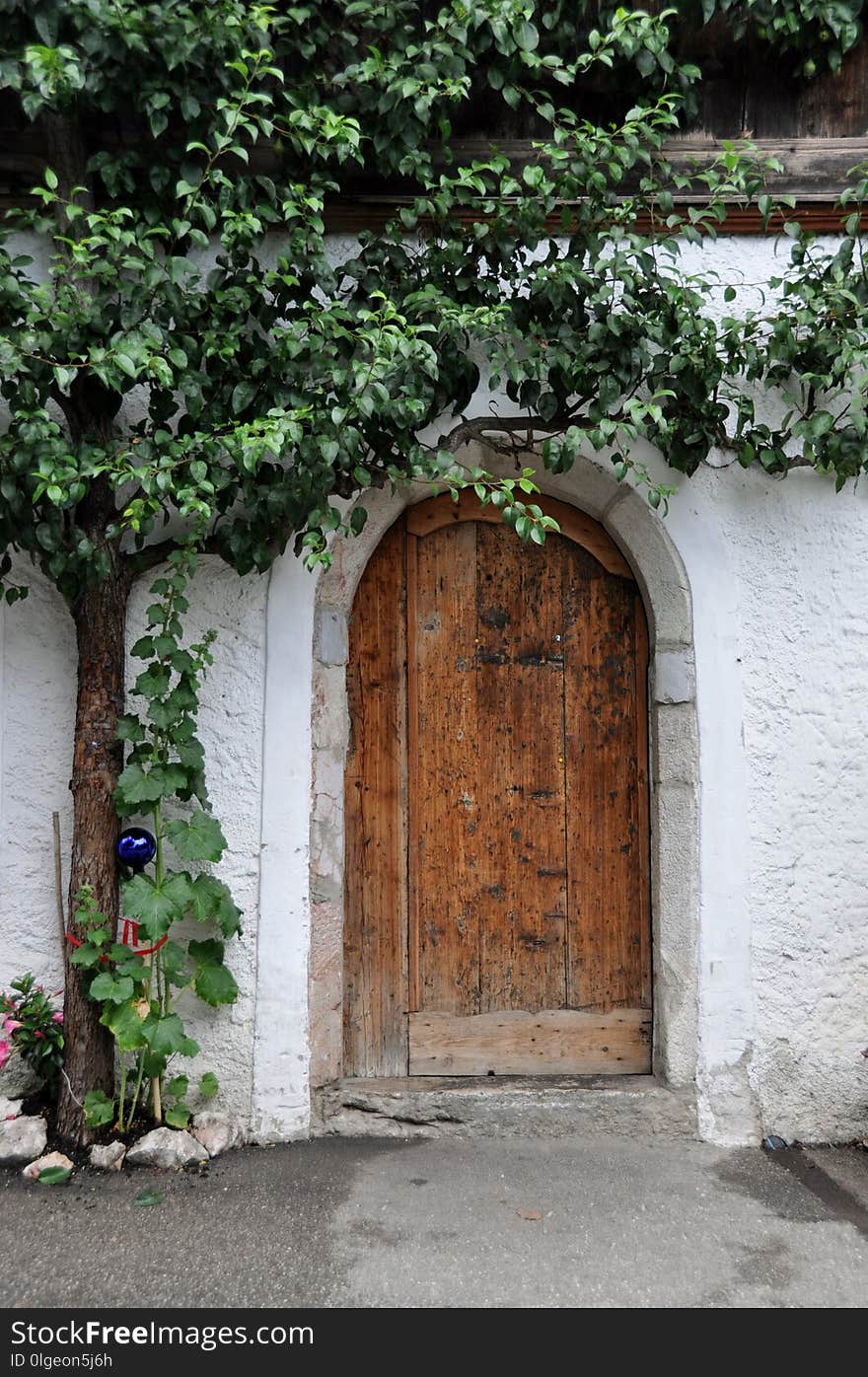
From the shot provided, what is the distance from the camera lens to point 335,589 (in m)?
3.08

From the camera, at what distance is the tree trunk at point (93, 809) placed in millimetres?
2795

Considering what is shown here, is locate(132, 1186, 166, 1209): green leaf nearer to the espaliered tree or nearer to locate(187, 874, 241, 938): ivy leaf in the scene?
the espaliered tree

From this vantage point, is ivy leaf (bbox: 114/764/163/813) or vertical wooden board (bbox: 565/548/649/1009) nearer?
ivy leaf (bbox: 114/764/163/813)

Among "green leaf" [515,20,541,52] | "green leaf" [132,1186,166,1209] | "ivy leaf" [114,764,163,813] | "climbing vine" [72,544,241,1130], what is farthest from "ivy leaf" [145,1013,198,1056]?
"green leaf" [515,20,541,52]

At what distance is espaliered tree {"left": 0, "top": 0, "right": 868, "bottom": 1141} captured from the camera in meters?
2.58

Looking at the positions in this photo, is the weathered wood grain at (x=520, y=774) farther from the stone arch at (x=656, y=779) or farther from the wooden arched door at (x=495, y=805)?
the stone arch at (x=656, y=779)

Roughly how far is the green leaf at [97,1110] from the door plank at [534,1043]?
0.98 meters

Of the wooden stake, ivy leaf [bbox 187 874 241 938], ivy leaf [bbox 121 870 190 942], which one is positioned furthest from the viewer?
the wooden stake

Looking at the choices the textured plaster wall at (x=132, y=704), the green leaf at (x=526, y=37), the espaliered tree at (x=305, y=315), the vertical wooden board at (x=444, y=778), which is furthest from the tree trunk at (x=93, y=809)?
the green leaf at (x=526, y=37)

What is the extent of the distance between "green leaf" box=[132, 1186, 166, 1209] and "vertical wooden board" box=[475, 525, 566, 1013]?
1.16 meters

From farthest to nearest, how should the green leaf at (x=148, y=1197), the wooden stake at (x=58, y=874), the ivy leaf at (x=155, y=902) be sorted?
1. the wooden stake at (x=58, y=874)
2. the ivy leaf at (x=155, y=902)
3. the green leaf at (x=148, y=1197)

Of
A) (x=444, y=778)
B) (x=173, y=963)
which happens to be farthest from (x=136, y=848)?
(x=444, y=778)

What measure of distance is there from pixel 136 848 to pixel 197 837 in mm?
191
